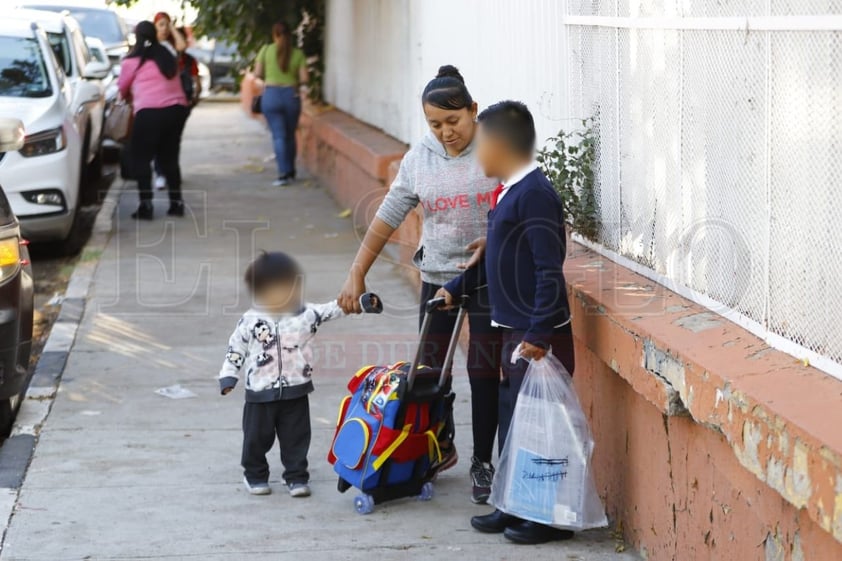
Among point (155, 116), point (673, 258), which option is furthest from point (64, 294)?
point (673, 258)

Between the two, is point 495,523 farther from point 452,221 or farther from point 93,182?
point 93,182

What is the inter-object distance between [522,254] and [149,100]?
809cm

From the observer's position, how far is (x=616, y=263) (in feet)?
17.3

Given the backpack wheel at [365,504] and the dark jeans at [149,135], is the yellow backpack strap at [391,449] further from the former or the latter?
the dark jeans at [149,135]

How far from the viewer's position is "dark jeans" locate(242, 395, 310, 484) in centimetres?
529

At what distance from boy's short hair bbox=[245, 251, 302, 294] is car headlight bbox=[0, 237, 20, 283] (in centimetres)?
146

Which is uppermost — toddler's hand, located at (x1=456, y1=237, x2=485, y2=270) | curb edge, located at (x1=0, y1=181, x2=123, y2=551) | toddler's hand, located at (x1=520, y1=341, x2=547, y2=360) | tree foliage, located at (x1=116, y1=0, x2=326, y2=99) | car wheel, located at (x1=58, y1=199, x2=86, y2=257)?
tree foliage, located at (x1=116, y1=0, x2=326, y2=99)

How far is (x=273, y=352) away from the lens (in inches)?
204

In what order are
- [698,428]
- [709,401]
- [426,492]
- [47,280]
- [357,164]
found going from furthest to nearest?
1. [357,164]
2. [47,280]
3. [426,492]
4. [698,428]
5. [709,401]

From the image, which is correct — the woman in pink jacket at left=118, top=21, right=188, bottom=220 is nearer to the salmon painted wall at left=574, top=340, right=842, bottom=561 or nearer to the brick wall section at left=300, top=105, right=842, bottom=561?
the brick wall section at left=300, top=105, right=842, bottom=561

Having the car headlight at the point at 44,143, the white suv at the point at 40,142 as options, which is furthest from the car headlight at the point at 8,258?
the car headlight at the point at 44,143

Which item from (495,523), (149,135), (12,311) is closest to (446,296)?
(495,523)

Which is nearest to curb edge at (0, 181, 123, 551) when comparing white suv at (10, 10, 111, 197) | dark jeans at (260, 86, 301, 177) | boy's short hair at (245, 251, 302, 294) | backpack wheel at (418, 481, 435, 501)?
boy's short hair at (245, 251, 302, 294)

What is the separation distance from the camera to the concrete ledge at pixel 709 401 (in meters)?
3.15
